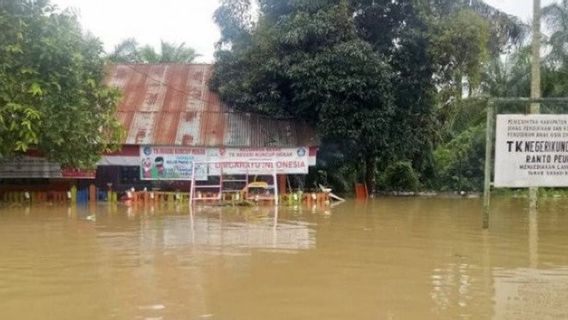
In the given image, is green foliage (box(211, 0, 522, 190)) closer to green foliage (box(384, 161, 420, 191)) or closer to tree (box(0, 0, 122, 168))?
green foliage (box(384, 161, 420, 191))

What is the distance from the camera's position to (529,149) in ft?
36.2

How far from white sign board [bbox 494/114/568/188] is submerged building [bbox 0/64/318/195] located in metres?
8.78

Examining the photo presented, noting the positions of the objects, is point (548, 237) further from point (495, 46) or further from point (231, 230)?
point (495, 46)

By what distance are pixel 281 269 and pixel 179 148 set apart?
12433 millimetres

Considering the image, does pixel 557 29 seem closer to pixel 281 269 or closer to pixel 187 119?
pixel 187 119

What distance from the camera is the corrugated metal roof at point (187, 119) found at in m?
19.6

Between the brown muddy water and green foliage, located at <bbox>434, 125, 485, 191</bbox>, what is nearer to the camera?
the brown muddy water

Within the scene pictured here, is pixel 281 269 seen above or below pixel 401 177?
below

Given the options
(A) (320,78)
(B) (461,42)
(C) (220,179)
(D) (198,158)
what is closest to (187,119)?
(D) (198,158)

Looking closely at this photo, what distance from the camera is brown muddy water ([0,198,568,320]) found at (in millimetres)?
5430

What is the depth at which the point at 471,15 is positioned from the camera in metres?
20.3

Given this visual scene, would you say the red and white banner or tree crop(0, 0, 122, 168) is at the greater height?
tree crop(0, 0, 122, 168)

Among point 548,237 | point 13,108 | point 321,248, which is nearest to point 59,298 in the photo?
point 321,248

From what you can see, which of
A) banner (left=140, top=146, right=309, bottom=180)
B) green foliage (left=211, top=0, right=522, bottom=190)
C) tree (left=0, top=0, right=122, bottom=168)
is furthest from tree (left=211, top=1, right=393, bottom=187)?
tree (left=0, top=0, right=122, bottom=168)
